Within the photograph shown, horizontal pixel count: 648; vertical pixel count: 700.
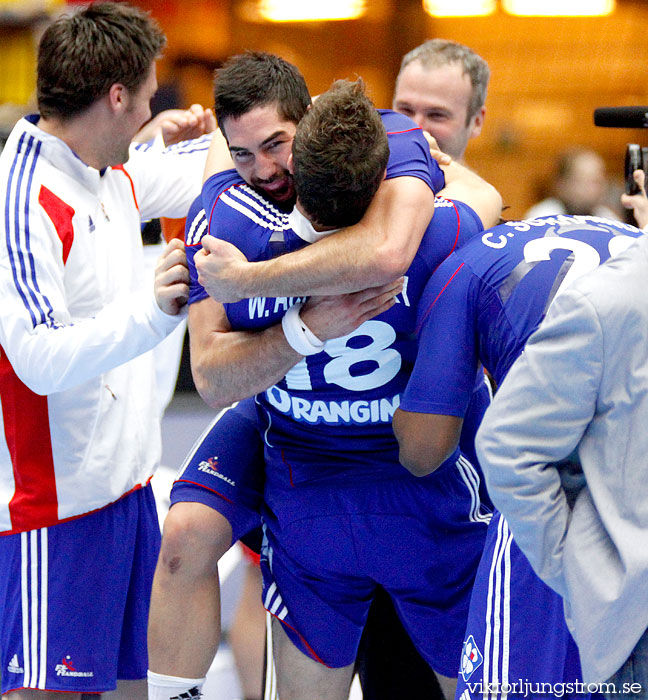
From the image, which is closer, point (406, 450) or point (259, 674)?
point (406, 450)

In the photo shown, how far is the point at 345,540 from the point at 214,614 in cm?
39

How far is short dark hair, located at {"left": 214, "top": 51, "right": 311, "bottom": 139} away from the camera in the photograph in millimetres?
2396

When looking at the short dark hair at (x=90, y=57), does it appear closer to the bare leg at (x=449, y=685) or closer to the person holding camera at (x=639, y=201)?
the person holding camera at (x=639, y=201)

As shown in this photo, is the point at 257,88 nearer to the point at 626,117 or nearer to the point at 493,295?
the point at 493,295

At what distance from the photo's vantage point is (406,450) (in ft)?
7.32

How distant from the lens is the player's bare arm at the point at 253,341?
7.34 feet

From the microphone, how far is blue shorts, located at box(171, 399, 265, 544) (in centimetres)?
128

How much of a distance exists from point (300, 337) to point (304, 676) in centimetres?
99

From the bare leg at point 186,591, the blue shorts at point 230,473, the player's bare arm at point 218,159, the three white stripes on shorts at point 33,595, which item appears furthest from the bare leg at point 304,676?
the player's bare arm at point 218,159

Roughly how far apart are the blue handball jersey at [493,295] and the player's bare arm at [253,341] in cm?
14

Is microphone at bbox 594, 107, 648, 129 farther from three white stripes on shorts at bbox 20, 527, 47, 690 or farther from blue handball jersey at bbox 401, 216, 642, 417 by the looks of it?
three white stripes on shorts at bbox 20, 527, 47, 690

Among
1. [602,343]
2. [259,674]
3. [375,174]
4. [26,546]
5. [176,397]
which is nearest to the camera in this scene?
[602,343]

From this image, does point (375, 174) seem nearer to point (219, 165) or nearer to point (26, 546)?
point (219, 165)

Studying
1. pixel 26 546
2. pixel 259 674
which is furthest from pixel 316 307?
pixel 259 674
